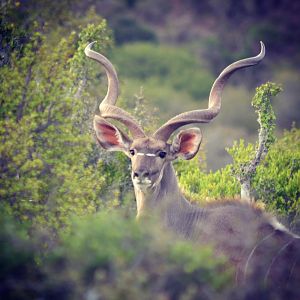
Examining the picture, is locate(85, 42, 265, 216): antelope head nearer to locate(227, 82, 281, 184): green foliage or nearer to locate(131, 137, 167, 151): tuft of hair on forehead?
locate(131, 137, 167, 151): tuft of hair on forehead

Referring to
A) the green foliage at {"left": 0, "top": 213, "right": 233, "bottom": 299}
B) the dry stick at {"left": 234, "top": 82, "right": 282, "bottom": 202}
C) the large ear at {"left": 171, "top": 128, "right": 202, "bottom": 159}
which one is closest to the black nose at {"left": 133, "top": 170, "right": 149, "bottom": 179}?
the large ear at {"left": 171, "top": 128, "right": 202, "bottom": 159}

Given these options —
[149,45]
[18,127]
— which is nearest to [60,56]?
[18,127]

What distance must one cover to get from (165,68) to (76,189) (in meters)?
19.9

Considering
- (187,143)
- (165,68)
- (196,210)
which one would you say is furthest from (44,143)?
(165,68)

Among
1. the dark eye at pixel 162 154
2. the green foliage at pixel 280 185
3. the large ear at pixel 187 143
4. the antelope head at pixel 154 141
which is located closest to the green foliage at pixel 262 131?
the green foliage at pixel 280 185

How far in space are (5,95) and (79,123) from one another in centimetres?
115

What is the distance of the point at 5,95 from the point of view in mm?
7895

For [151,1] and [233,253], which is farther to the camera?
[151,1]

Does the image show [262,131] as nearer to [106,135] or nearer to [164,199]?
[164,199]

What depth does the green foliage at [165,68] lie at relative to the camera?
25.2m

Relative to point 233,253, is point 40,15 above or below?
above

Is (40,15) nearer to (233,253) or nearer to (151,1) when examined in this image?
(233,253)

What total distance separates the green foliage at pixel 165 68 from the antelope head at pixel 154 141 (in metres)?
16.8

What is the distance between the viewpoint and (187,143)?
7301mm
